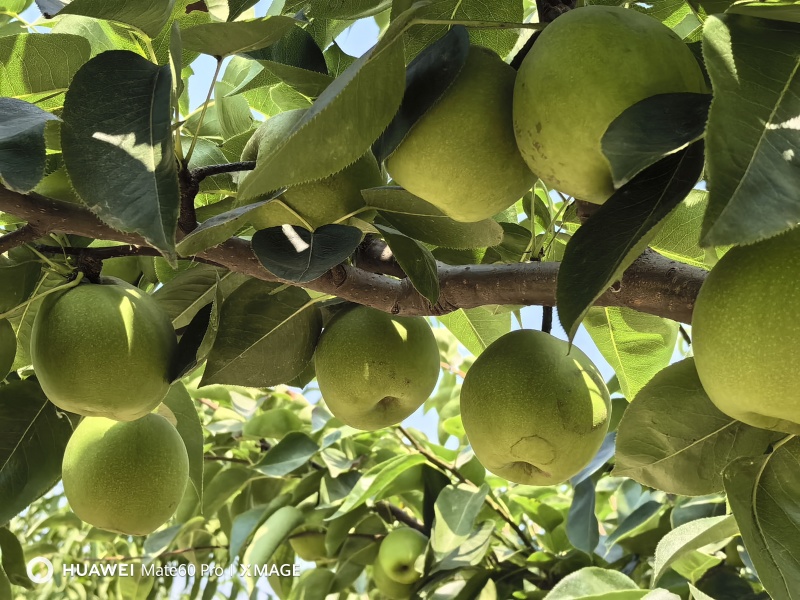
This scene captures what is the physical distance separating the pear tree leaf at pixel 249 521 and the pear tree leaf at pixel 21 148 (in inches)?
62.2

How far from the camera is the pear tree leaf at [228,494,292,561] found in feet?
7.47

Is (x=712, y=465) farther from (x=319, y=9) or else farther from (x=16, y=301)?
(x=16, y=301)

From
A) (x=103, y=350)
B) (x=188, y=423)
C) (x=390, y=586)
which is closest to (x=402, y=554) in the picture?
(x=390, y=586)

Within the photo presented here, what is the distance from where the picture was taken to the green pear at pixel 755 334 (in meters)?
0.69

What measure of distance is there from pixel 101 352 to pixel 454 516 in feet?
3.83

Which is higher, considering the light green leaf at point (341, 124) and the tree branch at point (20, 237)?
the light green leaf at point (341, 124)

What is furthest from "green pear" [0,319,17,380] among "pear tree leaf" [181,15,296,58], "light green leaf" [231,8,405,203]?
"light green leaf" [231,8,405,203]

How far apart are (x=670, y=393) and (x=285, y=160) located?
0.58m

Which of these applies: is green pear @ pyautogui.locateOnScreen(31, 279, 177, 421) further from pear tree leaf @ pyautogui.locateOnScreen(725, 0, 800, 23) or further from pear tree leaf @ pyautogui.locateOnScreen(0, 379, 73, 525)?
pear tree leaf @ pyautogui.locateOnScreen(725, 0, 800, 23)

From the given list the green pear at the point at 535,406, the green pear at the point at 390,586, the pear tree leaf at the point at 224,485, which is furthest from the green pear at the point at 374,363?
the pear tree leaf at the point at 224,485

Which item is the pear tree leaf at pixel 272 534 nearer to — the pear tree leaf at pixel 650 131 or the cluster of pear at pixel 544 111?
the cluster of pear at pixel 544 111

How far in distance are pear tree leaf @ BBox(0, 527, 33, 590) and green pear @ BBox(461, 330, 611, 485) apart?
1207mm

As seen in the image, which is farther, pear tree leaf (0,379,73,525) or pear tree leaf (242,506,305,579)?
pear tree leaf (242,506,305,579)

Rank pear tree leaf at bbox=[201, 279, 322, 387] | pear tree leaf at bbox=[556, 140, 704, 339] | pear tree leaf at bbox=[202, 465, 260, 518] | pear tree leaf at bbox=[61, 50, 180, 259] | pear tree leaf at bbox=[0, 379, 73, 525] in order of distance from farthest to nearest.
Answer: pear tree leaf at bbox=[202, 465, 260, 518] → pear tree leaf at bbox=[0, 379, 73, 525] → pear tree leaf at bbox=[201, 279, 322, 387] → pear tree leaf at bbox=[61, 50, 180, 259] → pear tree leaf at bbox=[556, 140, 704, 339]
